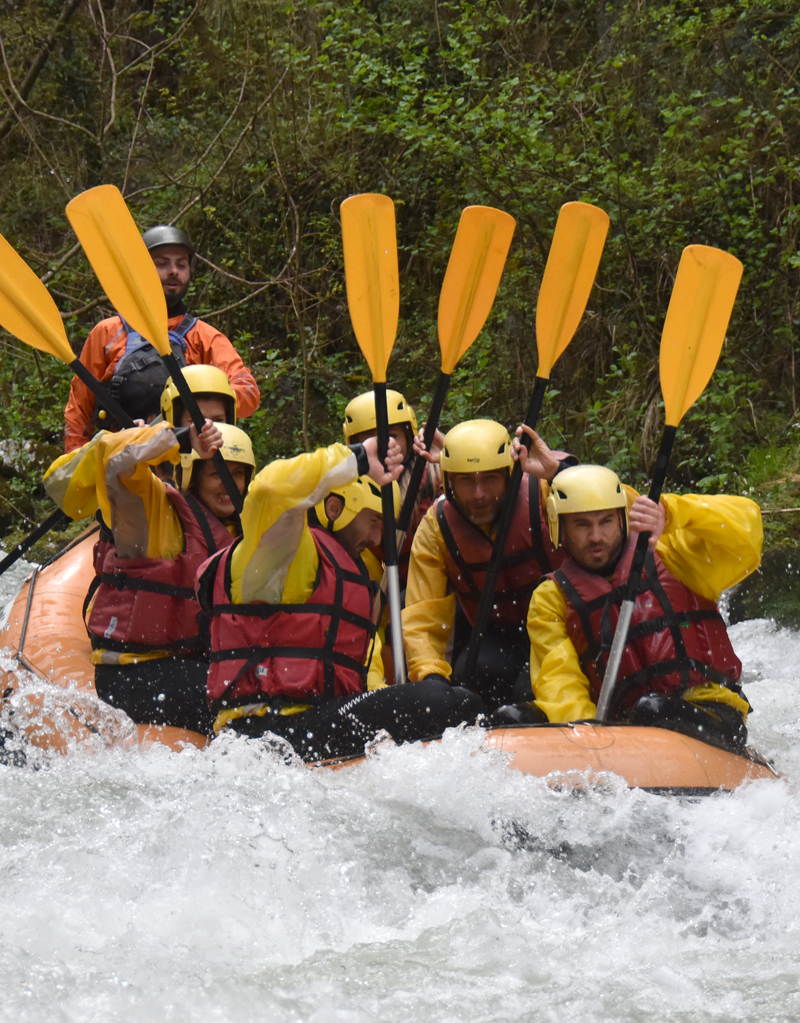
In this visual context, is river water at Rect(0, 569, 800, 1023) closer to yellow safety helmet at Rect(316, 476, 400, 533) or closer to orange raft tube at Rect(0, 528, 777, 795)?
orange raft tube at Rect(0, 528, 777, 795)

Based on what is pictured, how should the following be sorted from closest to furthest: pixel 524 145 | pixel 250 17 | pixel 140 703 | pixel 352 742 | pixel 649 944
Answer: pixel 649 944, pixel 352 742, pixel 140 703, pixel 524 145, pixel 250 17

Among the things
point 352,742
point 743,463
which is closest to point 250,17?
point 743,463

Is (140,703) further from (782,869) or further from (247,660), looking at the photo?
(782,869)

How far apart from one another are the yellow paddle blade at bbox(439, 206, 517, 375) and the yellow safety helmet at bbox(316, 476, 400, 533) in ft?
1.88

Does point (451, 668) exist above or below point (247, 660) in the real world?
below

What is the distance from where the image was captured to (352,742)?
2.65m

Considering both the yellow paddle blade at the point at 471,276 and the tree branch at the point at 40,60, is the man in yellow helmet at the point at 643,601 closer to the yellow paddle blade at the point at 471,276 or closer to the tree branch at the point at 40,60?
the yellow paddle blade at the point at 471,276

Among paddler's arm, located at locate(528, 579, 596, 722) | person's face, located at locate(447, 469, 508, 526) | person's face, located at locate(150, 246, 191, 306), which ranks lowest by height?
paddler's arm, located at locate(528, 579, 596, 722)

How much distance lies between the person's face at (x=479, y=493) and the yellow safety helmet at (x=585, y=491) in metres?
0.39

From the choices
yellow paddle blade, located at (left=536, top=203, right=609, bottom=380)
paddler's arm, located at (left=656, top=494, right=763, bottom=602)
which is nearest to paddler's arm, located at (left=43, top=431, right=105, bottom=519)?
yellow paddle blade, located at (left=536, top=203, right=609, bottom=380)

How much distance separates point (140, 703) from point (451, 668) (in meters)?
0.99

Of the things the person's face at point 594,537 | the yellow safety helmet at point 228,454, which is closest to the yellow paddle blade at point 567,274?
the person's face at point 594,537

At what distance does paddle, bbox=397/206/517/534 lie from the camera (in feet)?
11.5

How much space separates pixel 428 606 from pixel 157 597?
2.82 ft
